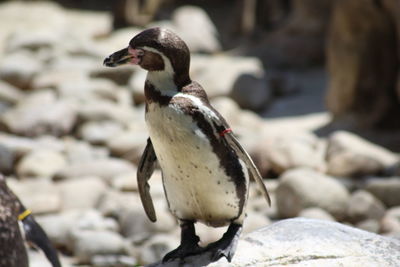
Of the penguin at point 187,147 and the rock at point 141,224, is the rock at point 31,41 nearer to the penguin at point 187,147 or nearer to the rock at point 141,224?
the rock at point 141,224

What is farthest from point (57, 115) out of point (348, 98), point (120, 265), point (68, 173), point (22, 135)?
point (120, 265)

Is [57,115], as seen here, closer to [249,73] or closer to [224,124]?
[249,73]

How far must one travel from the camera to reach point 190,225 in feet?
9.81

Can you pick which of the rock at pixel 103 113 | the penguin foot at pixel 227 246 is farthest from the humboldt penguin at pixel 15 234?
the rock at pixel 103 113

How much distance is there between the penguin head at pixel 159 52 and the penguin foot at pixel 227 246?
2.06 ft

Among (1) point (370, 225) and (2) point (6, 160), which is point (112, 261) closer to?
(1) point (370, 225)

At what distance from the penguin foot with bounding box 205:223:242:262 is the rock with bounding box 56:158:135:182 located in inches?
183

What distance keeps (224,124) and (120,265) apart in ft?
9.50

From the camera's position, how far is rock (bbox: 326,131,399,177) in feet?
24.7

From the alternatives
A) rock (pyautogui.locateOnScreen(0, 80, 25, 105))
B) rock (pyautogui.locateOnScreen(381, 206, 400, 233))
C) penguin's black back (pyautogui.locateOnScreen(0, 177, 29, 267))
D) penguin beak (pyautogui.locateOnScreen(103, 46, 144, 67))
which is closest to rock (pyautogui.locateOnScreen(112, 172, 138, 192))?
Answer: rock (pyautogui.locateOnScreen(381, 206, 400, 233))

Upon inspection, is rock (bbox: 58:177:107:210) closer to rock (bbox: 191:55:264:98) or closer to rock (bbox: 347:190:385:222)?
rock (bbox: 347:190:385:222)

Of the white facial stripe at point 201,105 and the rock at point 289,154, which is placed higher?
the white facial stripe at point 201,105

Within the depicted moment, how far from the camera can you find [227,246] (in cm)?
290

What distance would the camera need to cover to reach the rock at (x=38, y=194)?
662 centimetres
